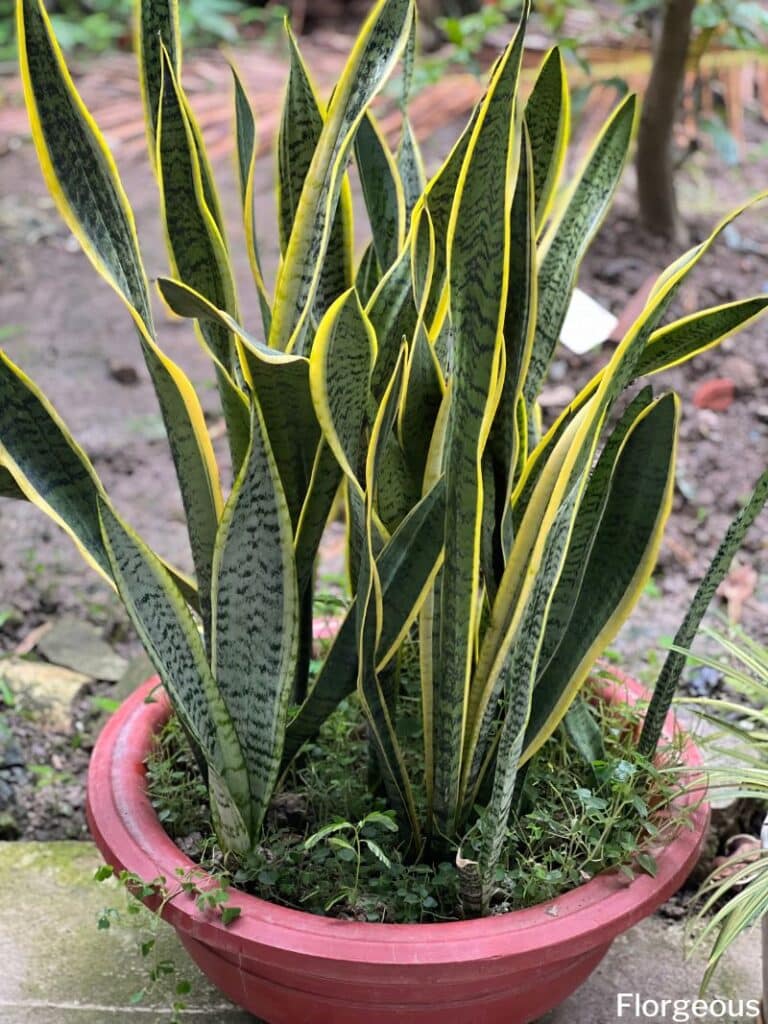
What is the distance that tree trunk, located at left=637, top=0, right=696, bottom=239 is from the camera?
2393 mm

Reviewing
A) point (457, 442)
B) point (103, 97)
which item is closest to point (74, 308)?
point (103, 97)

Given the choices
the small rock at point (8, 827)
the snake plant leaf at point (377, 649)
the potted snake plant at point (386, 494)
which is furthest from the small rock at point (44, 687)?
the snake plant leaf at point (377, 649)

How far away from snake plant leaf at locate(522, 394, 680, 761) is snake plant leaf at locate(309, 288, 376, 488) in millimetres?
234

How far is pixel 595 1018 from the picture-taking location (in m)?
1.30

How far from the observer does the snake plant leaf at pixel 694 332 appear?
1043 mm

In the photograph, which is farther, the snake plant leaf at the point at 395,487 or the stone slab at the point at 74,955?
the stone slab at the point at 74,955

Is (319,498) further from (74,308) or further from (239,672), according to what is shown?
(74,308)

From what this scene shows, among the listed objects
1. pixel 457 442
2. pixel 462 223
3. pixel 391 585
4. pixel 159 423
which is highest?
pixel 462 223

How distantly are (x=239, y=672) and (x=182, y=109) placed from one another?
1.56 feet

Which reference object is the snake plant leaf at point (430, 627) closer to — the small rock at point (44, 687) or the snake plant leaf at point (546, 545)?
the snake plant leaf at point (546, 545)

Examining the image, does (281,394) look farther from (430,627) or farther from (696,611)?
(696,611)

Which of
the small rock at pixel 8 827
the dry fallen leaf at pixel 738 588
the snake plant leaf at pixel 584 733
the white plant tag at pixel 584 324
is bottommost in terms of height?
the small rock at pixel 8 827

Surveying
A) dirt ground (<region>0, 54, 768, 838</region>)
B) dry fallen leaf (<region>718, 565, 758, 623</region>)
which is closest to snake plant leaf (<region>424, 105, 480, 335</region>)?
dirt ground (<region>0, 54, 768, 838</region>)

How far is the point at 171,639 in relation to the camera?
41.1 inches
